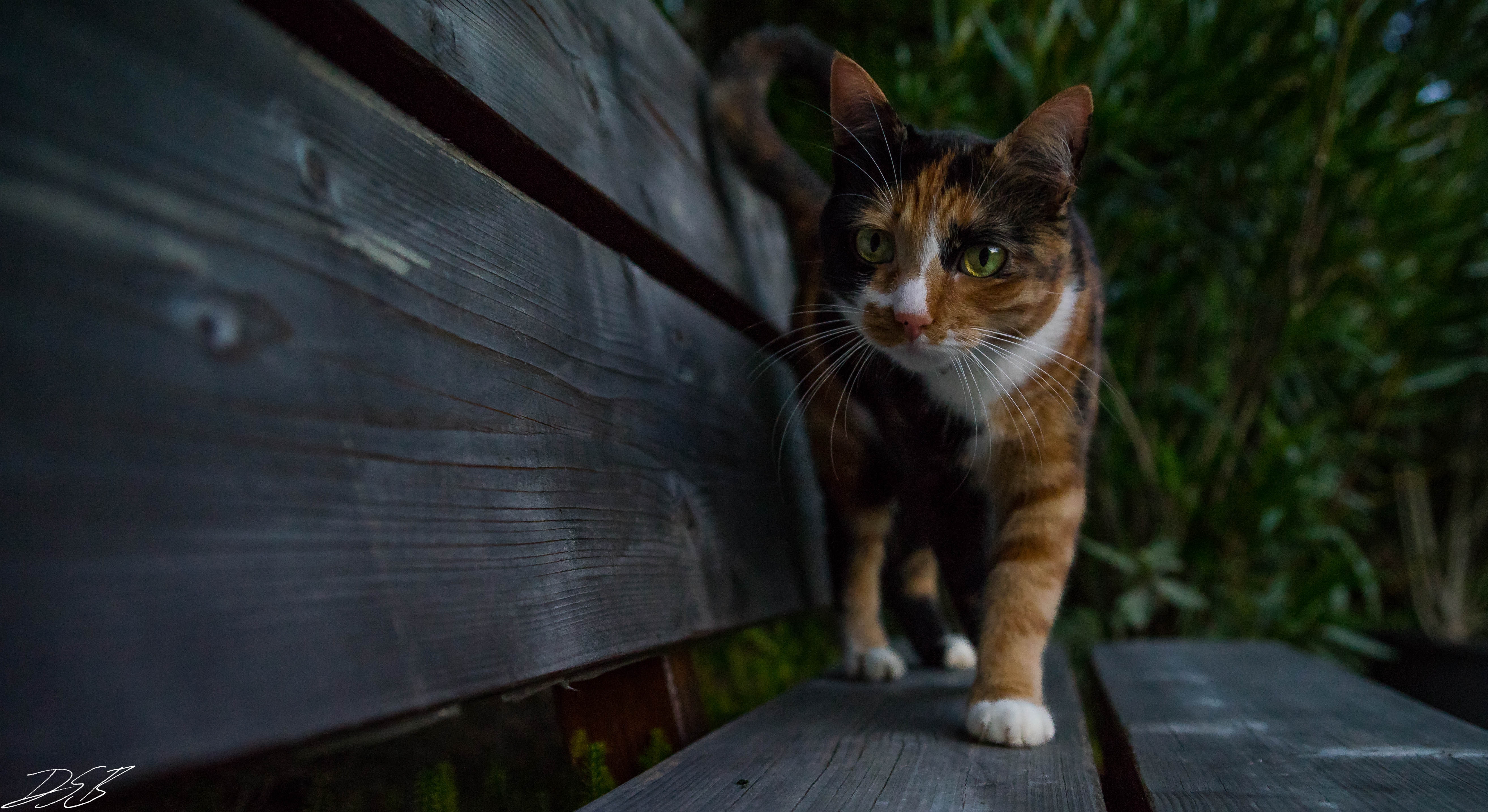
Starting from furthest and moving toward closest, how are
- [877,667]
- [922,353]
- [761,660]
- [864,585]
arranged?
1. [761,660]
2. [864,585]
3. [877,667]
4. [922,353]

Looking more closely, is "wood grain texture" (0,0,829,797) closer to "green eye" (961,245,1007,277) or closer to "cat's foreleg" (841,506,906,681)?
"green eye" (961,245,1007,277)

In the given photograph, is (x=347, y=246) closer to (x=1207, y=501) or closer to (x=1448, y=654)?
(x=1207, y=501)

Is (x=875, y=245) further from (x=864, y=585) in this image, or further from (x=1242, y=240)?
(x=1242, y=240)

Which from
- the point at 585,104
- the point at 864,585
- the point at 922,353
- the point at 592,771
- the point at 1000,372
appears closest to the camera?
the point at 592,771

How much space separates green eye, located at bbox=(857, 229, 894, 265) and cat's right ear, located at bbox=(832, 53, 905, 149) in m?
0.14

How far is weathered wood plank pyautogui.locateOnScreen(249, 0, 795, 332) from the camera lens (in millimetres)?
771

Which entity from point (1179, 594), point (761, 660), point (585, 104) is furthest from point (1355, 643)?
point (585, 104)

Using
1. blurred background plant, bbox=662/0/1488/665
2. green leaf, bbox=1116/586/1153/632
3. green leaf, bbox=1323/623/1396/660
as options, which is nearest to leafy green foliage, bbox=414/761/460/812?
blurred background plant, bbox=662/0/1488/665

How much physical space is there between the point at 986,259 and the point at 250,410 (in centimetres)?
100

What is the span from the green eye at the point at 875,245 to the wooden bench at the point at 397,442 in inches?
11.2

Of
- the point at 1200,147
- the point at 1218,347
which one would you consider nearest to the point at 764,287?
the point at 1200,147

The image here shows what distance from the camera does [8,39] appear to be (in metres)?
0.45

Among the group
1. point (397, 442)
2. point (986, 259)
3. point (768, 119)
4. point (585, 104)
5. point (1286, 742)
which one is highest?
point (768, 119)
